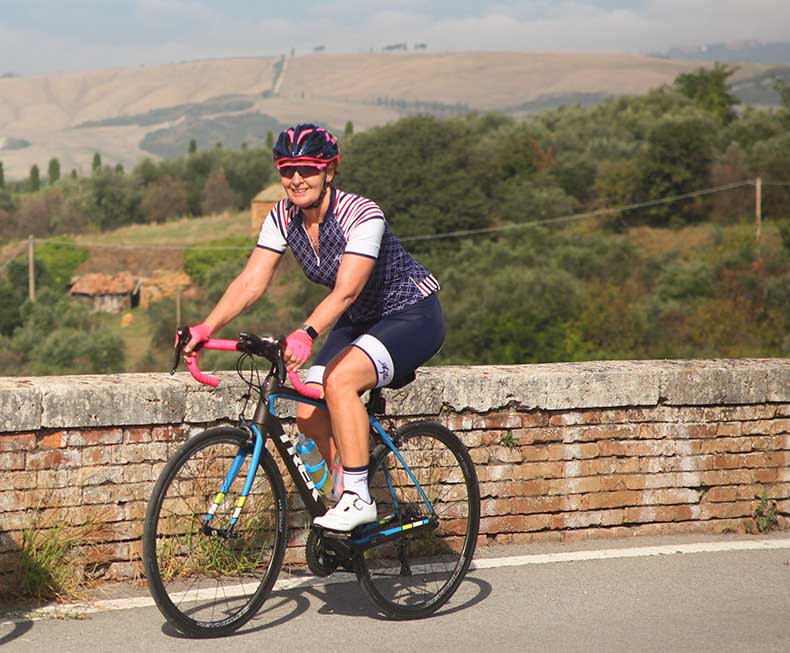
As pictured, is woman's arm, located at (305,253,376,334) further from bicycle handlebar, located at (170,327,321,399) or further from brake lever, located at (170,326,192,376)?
brake lever, located at (170,326,192,376)

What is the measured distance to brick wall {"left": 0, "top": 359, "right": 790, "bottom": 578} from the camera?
545 cm

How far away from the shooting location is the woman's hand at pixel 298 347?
14.7 ft

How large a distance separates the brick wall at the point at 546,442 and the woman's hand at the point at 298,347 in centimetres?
121

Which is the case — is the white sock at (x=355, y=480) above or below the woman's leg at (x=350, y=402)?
below

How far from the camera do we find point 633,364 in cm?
672

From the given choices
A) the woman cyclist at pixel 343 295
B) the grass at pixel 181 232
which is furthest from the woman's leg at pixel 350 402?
the grass at pixel 181 232

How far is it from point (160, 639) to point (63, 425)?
3.70 feet

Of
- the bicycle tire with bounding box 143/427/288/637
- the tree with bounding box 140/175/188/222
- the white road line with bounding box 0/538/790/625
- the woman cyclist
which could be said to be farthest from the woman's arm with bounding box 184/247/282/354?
the tree with bounding box 140/175/188/222

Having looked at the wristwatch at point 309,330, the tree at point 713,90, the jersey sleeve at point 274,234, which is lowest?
the wristwatch at point 309,330

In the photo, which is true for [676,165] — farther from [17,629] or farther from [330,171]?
[17,629]

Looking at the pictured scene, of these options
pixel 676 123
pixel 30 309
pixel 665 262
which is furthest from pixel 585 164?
pixel 30 309

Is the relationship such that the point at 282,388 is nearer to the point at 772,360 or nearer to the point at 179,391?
the point at 179,391

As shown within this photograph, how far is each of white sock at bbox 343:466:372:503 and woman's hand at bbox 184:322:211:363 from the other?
29.4 inches

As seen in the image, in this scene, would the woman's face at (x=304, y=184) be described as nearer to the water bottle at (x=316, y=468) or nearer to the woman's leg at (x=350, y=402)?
the woman's leg at (x=350, y=402)
